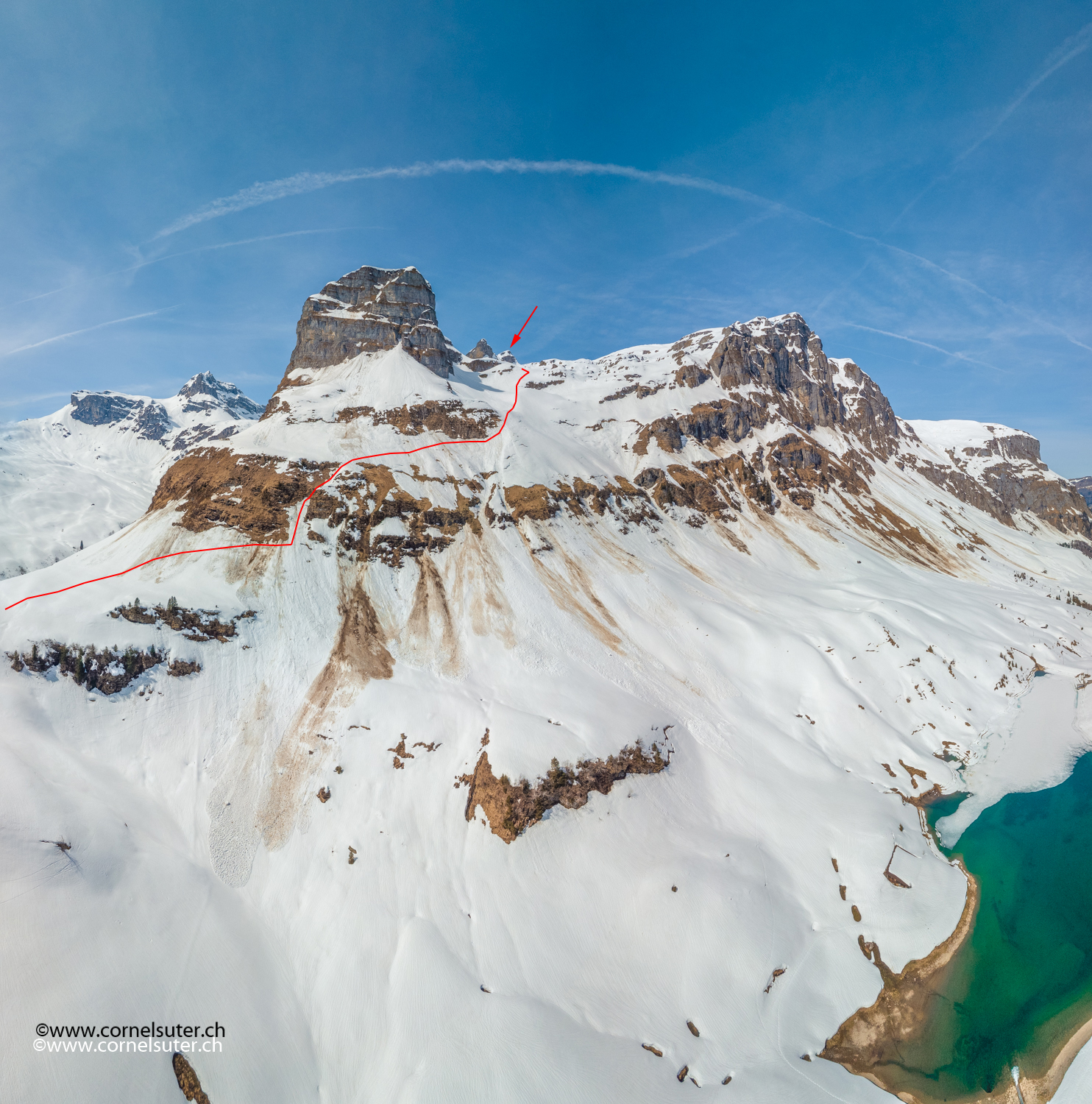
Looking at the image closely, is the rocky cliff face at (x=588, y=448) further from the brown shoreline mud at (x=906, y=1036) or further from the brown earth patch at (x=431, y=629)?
the brown shoreline mud at (x=906, y=1036)

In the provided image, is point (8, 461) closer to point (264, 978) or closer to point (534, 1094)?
point (264, 978)

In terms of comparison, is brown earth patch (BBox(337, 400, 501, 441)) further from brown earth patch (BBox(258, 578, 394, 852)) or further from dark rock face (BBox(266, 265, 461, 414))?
brown earth patch (BBox(258, 578, 394, 852))

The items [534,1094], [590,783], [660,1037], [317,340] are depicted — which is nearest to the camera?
[534,1094]

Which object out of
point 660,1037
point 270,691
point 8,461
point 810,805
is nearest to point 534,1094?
point 660,1037

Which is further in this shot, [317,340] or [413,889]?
[317,340]

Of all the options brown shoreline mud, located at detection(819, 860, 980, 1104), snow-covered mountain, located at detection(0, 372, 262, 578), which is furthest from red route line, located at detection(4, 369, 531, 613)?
snow-covered mountain, located at detection(0, 372, 262, 578)

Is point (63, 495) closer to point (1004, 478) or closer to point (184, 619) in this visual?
point (184, 619)

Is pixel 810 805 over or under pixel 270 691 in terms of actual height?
under
